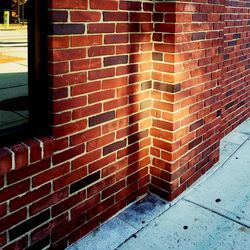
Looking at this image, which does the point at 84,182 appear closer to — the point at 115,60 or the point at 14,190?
the point at 14,190

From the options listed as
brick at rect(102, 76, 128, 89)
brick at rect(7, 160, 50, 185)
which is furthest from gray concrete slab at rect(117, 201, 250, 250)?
brick at rect(102, 76, 128, 89)

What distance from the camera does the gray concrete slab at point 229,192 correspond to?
2855 millimetres

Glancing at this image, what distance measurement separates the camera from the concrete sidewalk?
2461mm

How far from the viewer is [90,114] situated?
237 centimetres

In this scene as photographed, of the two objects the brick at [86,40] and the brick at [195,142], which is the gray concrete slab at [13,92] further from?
the brick at [86,40]

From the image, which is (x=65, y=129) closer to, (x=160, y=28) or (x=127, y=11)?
(x=127, y=11)

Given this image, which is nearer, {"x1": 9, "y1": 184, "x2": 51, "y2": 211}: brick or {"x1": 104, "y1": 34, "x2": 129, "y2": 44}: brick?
{"x1": 9, "y1": 184, "x2": 51, "y2": 211}: brick

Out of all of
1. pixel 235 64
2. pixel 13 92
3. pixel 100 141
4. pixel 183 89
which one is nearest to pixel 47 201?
pixel 100 141

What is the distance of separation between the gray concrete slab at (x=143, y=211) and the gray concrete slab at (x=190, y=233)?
5 cm

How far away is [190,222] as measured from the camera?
2.70 m

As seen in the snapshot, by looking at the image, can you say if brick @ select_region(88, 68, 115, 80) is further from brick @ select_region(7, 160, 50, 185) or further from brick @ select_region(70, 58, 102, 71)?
brick @ select_region(7, 160, 50, 185)

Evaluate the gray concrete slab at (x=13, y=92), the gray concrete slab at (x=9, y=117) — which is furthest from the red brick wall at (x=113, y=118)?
the gray concrete slab at (x=13, y=92)

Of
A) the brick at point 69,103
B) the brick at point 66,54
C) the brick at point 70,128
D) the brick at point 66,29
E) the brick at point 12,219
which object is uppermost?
the brick at point 66,29

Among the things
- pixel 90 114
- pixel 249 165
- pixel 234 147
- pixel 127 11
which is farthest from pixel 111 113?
pixel 234 147
